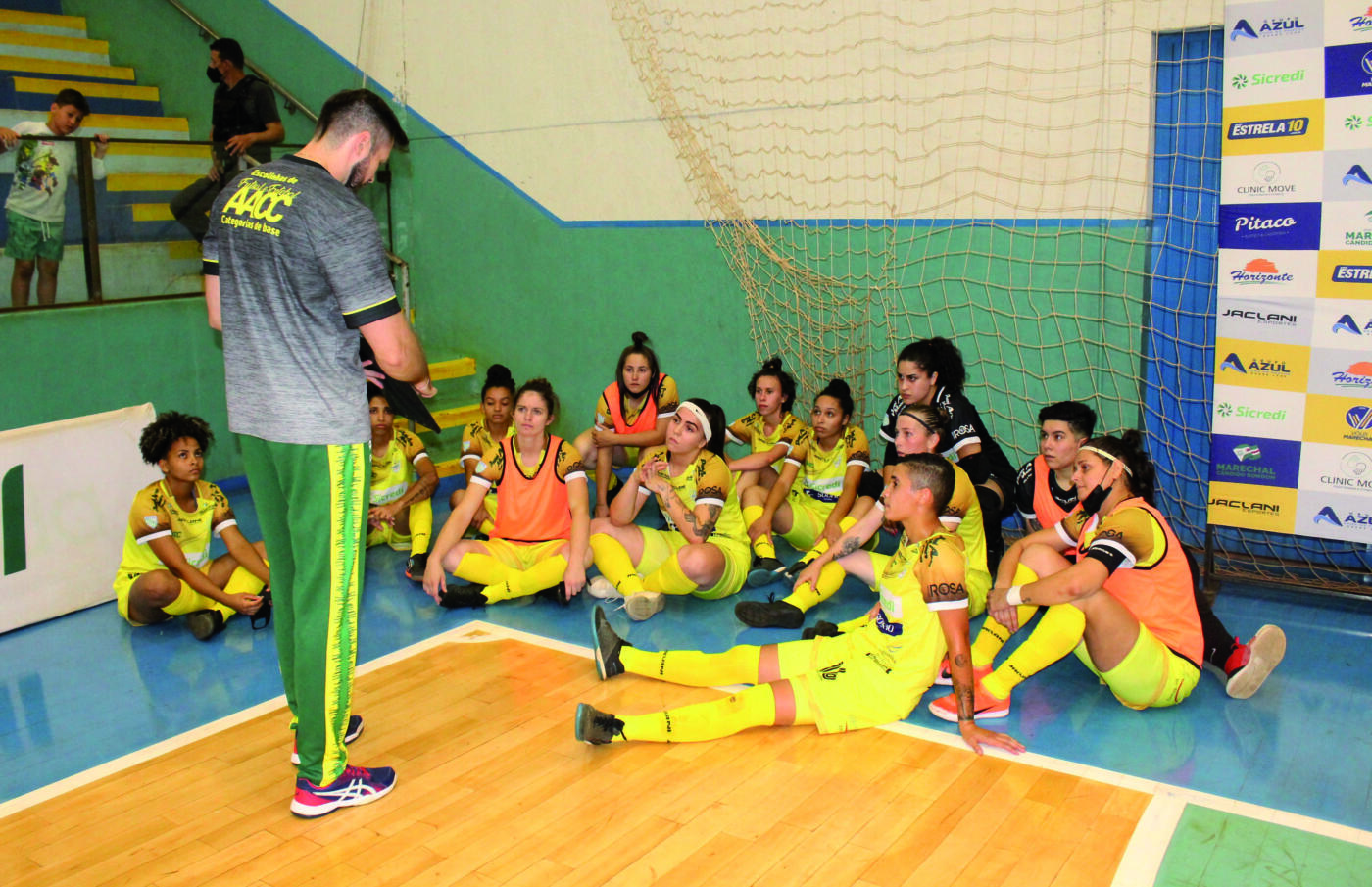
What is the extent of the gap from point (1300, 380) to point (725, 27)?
11.8 feet

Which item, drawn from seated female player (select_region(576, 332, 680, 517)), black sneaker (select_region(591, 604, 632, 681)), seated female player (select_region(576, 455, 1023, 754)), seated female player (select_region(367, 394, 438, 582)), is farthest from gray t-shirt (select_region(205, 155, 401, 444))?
seated female player (select_region(576, 332, 680, 517))

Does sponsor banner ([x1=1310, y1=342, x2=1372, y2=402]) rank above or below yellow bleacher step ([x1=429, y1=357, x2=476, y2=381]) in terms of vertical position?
above

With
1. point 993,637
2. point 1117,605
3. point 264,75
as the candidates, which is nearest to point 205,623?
point 993,637

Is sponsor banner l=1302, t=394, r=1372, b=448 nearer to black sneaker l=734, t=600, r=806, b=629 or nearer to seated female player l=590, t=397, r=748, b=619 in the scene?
black sneaker l=734, t=600, r=806, b=629

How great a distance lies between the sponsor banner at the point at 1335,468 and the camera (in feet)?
13.7

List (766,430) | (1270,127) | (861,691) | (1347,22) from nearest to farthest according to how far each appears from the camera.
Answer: (861,691) < (1347,22) < (1270,127) < (766,430)

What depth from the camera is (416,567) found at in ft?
16.6

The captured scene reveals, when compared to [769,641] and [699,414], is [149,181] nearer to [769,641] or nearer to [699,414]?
[699,414]

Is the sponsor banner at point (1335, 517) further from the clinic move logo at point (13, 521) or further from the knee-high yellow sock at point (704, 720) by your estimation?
the clinic move logo at point (13, 521)

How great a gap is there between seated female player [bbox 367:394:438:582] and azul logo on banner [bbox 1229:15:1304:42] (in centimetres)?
404

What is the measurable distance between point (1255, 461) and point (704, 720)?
2658 millimetres

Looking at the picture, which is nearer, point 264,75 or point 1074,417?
point 1074,417

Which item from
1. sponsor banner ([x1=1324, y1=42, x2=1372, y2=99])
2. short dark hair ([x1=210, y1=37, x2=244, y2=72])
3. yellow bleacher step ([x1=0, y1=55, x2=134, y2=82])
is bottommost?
sponsor banner ([x1=1324, y1=42, x2=1372, y2=99])

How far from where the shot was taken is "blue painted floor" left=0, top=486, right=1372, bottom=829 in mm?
3184
